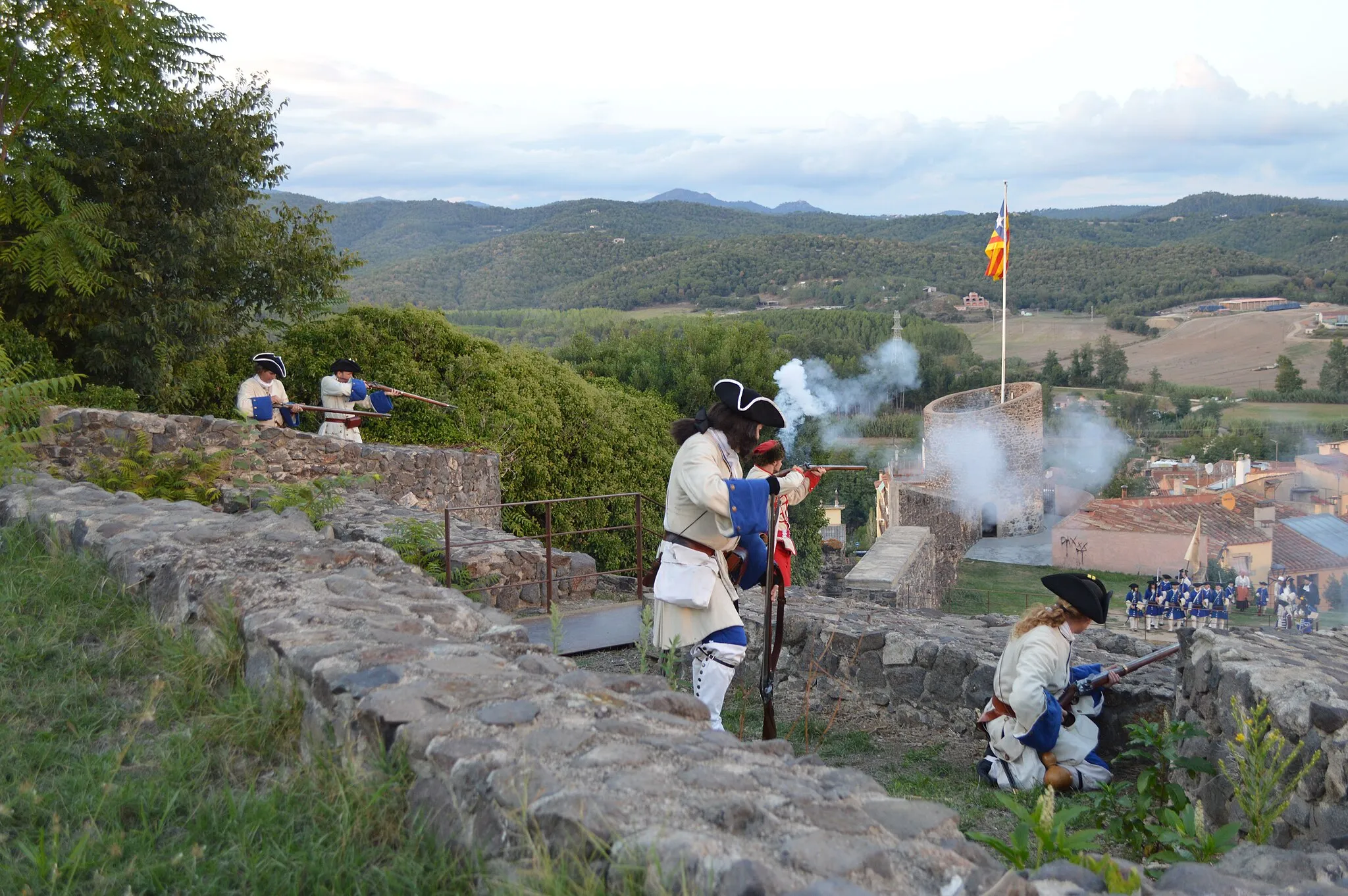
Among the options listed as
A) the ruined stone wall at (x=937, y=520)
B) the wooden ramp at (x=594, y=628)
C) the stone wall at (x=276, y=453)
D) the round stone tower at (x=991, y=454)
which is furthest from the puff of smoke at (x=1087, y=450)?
the wooden ramp at (x=594, y=628)

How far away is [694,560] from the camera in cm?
486

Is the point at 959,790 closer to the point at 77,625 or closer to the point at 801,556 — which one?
the point at 77,625

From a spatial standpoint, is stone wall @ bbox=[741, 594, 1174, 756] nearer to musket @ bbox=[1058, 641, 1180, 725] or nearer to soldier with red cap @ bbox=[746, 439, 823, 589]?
musket @ bbox=[1058, 641, 1180, 725]

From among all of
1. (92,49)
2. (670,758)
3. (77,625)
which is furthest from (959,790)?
(92,49)

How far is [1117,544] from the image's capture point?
105 feet

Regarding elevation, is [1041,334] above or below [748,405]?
below

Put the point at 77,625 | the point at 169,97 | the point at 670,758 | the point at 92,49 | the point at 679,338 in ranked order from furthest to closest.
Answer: the point at 679,338, the point at 169,97, the point at 92,49, the point at 77,625, the point at 670,758

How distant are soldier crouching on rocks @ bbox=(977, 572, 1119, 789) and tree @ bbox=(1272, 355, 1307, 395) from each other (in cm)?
6964

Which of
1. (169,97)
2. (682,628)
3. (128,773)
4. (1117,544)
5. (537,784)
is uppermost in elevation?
(169,97)

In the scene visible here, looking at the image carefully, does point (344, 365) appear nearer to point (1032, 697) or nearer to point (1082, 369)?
point (1032, 697)

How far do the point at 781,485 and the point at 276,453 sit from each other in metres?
6.87

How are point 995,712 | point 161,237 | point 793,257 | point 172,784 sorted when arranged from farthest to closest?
point 793,257 → point 161,237 → point 995,712 → point 172,784

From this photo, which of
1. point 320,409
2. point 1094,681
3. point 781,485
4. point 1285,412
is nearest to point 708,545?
point 781,485

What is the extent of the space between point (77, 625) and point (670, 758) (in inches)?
115
